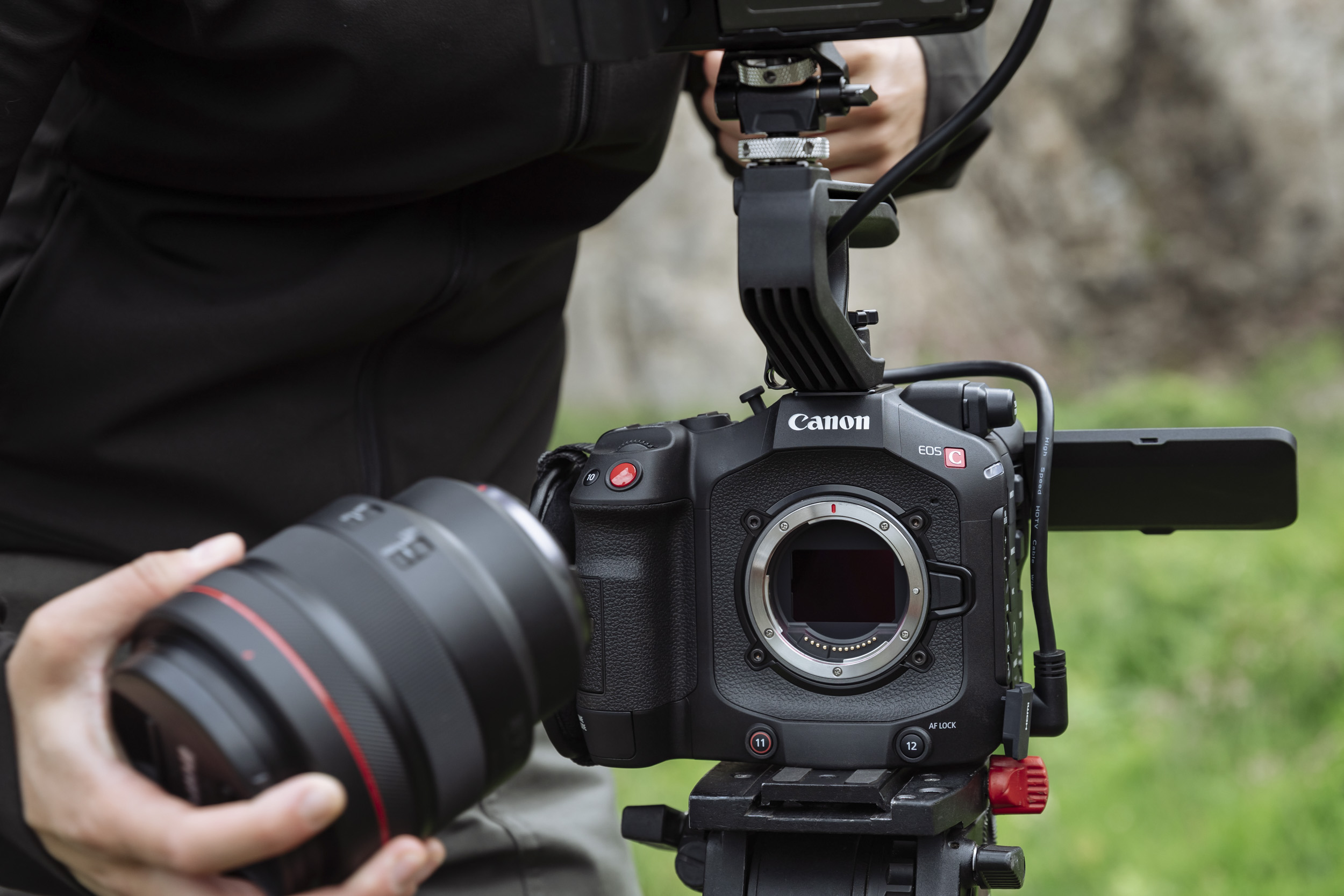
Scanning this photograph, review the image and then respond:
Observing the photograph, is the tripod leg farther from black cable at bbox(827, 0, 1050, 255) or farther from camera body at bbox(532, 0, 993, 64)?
camera body at bbox(532, 0, 993, 64)

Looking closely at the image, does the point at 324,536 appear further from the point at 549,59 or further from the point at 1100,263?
the point at 1100,263

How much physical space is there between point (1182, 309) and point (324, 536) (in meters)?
4.85

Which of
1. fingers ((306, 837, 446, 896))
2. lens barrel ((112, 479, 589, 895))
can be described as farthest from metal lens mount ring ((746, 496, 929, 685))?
fingers ((306, 837, 446, 896))

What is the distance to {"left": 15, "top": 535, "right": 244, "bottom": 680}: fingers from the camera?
0.63m

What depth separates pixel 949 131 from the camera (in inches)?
31.4

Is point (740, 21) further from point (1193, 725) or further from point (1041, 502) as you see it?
point (1193, 725)

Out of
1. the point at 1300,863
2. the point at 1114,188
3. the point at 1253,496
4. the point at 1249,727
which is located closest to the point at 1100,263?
the point at 1114,188

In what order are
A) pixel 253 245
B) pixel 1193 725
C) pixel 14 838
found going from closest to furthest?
1. pixel 14 838
2. pixel 253 245
3. pixel 1193 725

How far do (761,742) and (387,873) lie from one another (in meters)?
0.33

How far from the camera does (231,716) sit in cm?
58

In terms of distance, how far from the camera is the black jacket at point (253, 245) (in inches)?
38.1

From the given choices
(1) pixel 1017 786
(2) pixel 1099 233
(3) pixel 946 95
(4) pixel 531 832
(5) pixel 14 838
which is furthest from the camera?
(2) pixel 1099 233

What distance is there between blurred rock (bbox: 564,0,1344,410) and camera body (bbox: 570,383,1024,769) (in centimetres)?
389

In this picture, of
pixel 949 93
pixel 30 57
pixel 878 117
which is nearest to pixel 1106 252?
pixel 949 93
